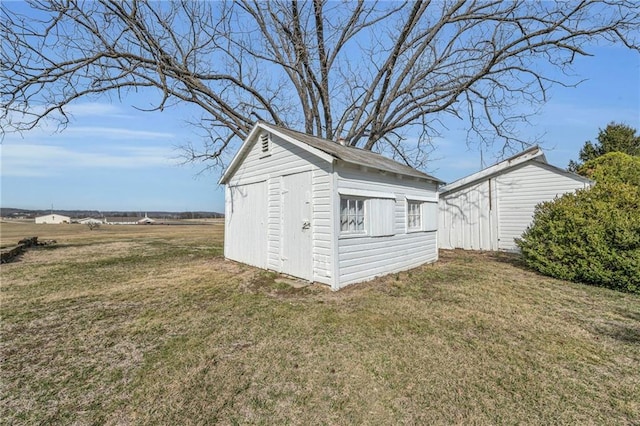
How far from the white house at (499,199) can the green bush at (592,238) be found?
11.2 ft

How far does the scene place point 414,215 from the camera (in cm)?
930

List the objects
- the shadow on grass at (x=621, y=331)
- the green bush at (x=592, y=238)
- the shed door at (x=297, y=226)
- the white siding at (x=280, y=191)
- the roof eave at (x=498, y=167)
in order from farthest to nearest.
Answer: the roof eave at (x=498, y=167) < the shed door at (x=297, y=226) < the white siding at (x=280, y=191) < the green bush at (x=592, y=238) < the shadow on grass at (x=621, y=331)

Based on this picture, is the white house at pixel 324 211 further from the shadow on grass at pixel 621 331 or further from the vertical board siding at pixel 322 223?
the shadow on grass at pixel 621 331

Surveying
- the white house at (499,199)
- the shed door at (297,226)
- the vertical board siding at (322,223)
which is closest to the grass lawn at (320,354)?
the vertical board siding at (322,223)

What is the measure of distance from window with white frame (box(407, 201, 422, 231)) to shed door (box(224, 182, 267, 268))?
4380 millimetres

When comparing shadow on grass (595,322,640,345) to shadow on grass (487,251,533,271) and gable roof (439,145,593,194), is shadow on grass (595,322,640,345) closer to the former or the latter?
shadow on grass (487,251,533,271)

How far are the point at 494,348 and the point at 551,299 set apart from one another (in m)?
3.09

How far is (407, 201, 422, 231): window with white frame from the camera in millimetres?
9047

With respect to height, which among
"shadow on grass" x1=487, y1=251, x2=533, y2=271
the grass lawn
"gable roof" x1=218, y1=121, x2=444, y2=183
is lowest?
the grass lawn

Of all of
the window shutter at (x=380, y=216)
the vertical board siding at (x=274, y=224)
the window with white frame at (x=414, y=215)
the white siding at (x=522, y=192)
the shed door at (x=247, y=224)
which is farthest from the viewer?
the white siding at (x=522, y=192)

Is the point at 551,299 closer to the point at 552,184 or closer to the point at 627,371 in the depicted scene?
the point at 627,371

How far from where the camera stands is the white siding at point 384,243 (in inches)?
262

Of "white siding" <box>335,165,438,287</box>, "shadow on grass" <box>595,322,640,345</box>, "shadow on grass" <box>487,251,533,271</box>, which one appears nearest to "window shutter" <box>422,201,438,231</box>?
"white siding" <box>335,165,438,287</box>

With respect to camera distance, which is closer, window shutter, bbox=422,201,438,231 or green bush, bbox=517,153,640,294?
green bush, bbox=517,153,640,294
